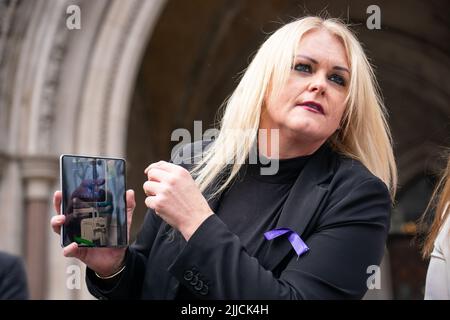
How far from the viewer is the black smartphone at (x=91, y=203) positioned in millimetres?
1322

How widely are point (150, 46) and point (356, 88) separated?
26.4 ft

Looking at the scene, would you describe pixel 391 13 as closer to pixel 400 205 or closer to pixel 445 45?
pixel 445 45

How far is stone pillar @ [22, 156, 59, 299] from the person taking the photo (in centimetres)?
575

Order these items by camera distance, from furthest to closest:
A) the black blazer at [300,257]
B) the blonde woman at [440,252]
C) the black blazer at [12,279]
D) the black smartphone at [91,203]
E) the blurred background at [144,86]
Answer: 1. the blurred background at [144,86]
2. the black blazer at [12,279]
3. the blonde woman at [440,252]
4. the black smartphone at [91,203]
5. the black blazer at [300,257]

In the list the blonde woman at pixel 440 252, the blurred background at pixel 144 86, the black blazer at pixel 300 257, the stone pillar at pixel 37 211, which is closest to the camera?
the black blazer at pixel 300 257

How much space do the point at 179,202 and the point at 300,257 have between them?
0.21 meters

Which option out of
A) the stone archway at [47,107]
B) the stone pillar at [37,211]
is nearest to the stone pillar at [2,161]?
the stone archway at [47,107]

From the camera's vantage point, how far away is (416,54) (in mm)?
10359

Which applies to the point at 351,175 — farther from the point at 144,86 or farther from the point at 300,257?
the point at 144,86

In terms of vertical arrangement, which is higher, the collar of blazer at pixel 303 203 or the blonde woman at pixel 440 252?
the collar of blazer at pixel 303 203

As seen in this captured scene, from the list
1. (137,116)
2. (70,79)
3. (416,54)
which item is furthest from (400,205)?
(70,79)

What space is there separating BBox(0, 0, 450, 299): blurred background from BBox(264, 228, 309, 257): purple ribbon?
3.98 feet

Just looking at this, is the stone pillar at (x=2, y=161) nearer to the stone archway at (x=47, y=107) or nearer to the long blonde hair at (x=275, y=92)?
the stone archway at (x=47, y=107)

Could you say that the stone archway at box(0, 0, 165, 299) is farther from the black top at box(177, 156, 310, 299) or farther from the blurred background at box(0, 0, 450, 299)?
the black top at box(177, 156, 310, 299)
